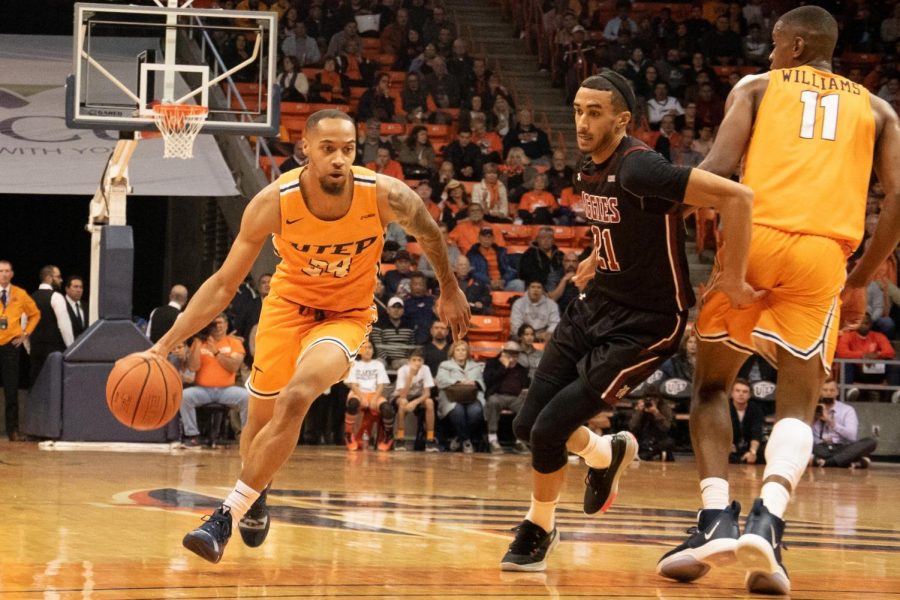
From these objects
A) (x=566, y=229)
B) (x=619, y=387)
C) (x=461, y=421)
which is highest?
(x=619, y=387)

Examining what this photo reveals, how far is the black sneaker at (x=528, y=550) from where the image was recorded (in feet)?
17.6

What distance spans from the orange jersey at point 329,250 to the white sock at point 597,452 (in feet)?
3.77

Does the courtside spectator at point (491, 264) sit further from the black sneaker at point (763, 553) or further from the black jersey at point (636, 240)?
the black sneaker at point (763, 553)

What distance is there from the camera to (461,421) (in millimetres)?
15273

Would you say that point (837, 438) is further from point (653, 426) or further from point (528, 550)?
point (528, 550)

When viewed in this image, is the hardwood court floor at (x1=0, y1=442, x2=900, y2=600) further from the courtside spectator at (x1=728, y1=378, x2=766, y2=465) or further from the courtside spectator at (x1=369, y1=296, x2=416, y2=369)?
the courtside spectator at (x1=369, y1=296, x2=416, y2=369)

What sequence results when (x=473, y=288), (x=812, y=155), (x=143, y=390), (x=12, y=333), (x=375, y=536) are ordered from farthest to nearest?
1. (x=473, y=288)
2. (x=12, y=333)
3. (x=375, y=536)
4. (x=143, y=390)
5. (x=812, y=155)

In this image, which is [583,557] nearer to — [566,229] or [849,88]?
[849,88]

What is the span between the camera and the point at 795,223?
16.6 ft

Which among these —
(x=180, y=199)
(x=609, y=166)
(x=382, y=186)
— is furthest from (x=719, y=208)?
(x=180, y=199)

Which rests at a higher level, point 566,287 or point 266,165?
point 266,165

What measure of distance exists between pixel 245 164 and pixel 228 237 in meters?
2.26

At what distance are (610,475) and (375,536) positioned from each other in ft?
3.89

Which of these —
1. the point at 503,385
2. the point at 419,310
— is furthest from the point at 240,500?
the point at 419,310
